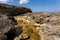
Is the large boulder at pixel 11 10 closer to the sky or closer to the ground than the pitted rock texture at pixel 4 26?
closer to the sky

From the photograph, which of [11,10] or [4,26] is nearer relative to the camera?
[4,26]

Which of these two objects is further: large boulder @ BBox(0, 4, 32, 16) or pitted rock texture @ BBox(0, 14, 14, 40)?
large boulder @ BBox(0, 4, 32, 16)

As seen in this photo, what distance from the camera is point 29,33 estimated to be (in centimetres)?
3328

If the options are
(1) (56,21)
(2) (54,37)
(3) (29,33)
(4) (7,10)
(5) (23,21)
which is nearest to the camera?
(2) (54,37)

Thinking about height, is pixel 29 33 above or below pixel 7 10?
below

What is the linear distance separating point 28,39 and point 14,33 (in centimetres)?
396

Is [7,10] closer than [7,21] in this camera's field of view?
No

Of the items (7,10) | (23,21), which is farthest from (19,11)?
(23,21)

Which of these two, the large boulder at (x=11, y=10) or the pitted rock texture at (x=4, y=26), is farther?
the large boulder at (x=11, y=10)

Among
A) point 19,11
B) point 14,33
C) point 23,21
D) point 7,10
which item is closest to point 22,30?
point 14,33

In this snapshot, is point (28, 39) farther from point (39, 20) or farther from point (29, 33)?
point (39, 20)

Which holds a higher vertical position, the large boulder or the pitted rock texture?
the large boulder

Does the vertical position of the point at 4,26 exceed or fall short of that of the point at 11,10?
it falls short

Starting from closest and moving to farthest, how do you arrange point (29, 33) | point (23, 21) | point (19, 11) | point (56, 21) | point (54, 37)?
point (54, 37)
point (29, 33)
point (56, 21)
point (23, 21)
point (19, 11)
